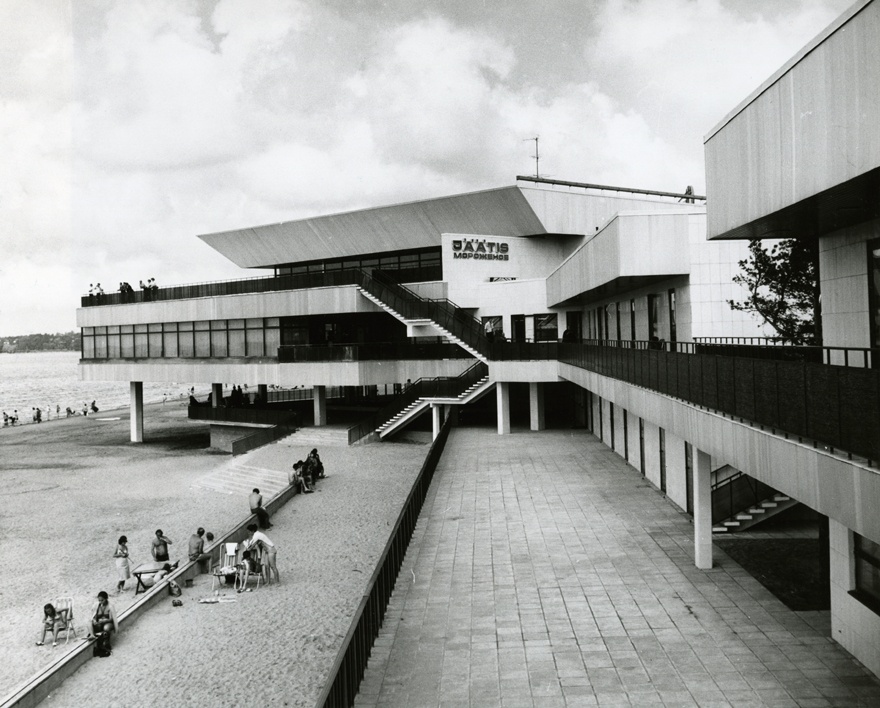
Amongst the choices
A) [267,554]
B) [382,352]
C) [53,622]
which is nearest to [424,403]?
[382,352]

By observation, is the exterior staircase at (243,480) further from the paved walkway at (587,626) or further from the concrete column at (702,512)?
the concrete column at (702,512)

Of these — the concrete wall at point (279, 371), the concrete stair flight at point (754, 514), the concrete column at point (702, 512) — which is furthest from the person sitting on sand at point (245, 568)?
the concrete wall at point (279, 371)

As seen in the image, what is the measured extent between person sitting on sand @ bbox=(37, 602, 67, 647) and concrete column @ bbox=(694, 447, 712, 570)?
13.3 metres

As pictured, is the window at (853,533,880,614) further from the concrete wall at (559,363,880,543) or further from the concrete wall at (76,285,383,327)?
Answer: the concrete wall at (76,285,383,327)

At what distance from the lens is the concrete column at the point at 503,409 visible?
124ft

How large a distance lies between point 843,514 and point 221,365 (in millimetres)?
42838

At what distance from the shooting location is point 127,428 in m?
68.7

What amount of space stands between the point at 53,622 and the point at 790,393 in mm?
15281

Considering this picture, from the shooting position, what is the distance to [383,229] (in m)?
49.9

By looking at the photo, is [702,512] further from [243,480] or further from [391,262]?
[391,262]

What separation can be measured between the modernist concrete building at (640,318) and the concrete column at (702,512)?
0.04 m

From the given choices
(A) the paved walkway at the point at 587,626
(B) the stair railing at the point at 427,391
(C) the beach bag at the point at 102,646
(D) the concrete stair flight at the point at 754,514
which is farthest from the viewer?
(B) the stair railing at the point at 427,391

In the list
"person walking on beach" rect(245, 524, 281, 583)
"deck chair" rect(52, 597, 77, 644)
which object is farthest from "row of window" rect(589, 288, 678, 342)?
"deck chair" rect(52, 597, 77, 644)

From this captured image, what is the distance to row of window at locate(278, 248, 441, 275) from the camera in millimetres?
50281
